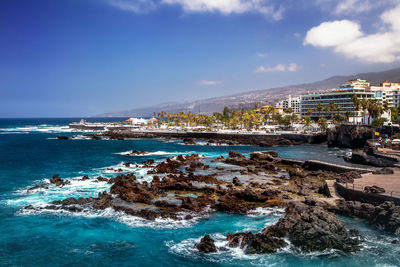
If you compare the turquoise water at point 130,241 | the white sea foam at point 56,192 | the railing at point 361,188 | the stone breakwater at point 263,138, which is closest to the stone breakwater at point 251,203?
the turquoise water at point 130,241

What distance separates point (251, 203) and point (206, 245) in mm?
9315

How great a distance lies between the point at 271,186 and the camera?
31828mm

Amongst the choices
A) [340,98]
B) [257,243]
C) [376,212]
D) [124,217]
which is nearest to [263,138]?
[376,212]

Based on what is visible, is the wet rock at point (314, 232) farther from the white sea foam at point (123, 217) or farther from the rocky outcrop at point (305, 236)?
the white sea foam at point (123, 217)

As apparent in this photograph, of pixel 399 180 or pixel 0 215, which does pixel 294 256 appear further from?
pixel 0 215

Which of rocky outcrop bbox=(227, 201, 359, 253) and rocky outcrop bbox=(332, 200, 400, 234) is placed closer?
rocky outcrop bbox=(227, 201, 359, 253)

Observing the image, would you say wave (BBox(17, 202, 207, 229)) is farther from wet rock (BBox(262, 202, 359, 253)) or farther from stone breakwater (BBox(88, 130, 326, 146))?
stone breakwater (BBox(88, 130, 326, 146))

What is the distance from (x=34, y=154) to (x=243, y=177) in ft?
145

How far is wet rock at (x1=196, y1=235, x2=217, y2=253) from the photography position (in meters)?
17.5

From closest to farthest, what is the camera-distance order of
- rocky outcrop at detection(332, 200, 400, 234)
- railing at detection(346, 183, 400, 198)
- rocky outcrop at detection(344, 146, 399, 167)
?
rocky outcrop at detection(332, 200, 400, 234) → railing at detection(346, 183, 400, 198) → rocky outcrop at detection(344, 146, 399, 167)

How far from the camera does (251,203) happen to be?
1025 inches

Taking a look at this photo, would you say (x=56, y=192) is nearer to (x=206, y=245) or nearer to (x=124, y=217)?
(x=124, y=217)

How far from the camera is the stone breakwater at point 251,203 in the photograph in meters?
17.9

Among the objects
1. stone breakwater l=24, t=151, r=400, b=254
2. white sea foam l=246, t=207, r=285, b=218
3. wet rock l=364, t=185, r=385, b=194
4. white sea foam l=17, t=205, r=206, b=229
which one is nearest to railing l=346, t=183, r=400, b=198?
wet rock l=364, t=185, r=385, b=194
